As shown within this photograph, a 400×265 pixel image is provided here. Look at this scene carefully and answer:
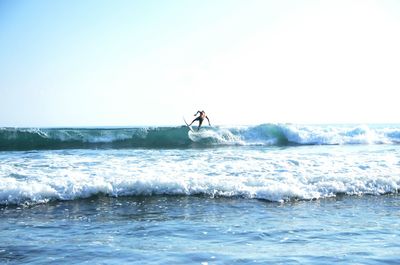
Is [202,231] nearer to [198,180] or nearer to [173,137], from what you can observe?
[198,180]

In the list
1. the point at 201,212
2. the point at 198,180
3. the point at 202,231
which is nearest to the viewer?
the point at 202,231

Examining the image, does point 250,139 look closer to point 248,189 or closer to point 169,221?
point 248,189

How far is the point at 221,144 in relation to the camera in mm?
26938

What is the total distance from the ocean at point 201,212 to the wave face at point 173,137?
10.7m

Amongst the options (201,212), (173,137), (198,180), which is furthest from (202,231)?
(173,137)

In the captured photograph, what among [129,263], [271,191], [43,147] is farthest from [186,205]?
[43,147]

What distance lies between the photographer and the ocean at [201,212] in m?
5.31

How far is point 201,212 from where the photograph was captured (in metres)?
7.85

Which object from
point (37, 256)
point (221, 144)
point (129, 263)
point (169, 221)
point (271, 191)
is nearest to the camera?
point (129, 263)

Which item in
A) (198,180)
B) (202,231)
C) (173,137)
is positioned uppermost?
(173,137)

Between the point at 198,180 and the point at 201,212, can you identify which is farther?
the point at 198,180

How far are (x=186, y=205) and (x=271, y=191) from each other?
210 centimetres

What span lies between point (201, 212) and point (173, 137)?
18632mm

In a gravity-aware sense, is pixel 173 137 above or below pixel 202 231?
above
